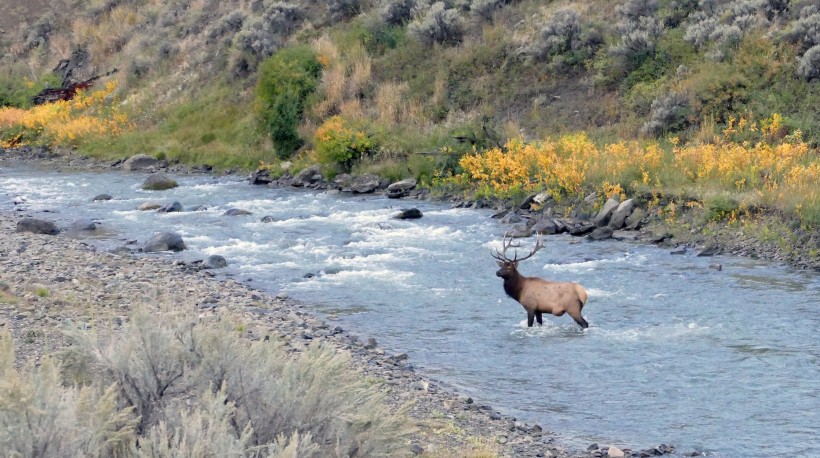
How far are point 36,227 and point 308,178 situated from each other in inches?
340

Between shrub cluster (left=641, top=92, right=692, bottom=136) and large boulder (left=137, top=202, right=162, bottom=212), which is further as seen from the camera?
shrub cluster (left=641, top=92, right=692, bottom=136)

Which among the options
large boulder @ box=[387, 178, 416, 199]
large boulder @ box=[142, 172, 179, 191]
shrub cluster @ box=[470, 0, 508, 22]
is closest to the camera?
large boulder @ box=[387, 178, 416, 199]

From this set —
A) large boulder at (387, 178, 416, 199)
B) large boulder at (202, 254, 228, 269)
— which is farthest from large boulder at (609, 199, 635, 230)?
large boulder at (202, 254, 228, 269)

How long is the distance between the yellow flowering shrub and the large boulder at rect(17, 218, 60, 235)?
660 inches

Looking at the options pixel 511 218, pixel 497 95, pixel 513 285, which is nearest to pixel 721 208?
pixel 511 218

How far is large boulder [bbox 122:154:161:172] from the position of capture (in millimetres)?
32062

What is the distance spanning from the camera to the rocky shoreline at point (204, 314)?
8719 mm

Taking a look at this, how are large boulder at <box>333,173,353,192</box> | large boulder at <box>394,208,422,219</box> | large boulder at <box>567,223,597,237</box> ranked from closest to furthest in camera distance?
1. large boulder at <box>567,223,597,237</box>
2. large boulder at <box>394,208,422,219</box>
3. large boulder at <box>333,173,353,192</box>

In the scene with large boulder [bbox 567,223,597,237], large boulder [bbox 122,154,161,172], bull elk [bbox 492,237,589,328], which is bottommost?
large boulder [bbox 122,154,161,172]

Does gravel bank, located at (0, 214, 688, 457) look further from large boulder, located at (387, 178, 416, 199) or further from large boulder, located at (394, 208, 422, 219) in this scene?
large boulder, located at (387, 178, 416, 199)

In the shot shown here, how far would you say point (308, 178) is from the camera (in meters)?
27.0

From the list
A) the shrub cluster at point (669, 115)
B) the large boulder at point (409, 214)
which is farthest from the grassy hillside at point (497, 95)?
the large boulder at point (409, 214)

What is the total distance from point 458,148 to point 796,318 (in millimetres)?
13258

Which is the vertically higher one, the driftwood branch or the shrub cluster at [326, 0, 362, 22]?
the shrub cluster at [326, 0, 362, 22]
